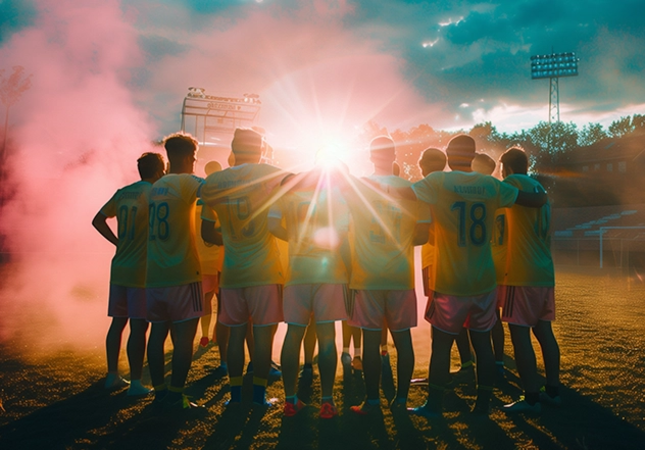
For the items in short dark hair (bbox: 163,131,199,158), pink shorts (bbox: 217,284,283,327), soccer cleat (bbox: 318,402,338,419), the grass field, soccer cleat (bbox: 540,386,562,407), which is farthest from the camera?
short dark hair (bbox: 163,131,199,158)

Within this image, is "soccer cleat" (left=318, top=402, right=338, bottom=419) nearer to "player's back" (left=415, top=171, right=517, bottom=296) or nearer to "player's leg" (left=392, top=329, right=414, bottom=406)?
"player's leg" (left=392, top=329, right=414, bottom=406)

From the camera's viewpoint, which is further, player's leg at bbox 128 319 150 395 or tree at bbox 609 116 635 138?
tree at bbox 609 116 635 138

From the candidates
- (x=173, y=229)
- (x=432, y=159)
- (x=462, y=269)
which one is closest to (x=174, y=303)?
(x=173, y=229)

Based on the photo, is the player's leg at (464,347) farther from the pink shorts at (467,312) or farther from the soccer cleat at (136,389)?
the soccer cleat at (136,389)

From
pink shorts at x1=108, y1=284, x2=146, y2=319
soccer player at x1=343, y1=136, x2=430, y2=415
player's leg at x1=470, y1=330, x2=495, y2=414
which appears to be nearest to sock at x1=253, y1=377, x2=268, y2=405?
soccer player at x1=343, y1=136, x2=430, y2=415

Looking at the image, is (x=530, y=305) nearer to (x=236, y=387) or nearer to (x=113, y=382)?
(x=236, y=387)

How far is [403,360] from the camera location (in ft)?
12.3

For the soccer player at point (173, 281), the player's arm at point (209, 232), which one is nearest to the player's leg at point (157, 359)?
the soccer player at point (173, 281)

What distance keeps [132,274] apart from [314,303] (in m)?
2.07

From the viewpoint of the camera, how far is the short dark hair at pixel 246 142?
3.98 m

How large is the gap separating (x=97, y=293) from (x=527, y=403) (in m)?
11.4

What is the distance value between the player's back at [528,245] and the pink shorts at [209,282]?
3524 millimetres

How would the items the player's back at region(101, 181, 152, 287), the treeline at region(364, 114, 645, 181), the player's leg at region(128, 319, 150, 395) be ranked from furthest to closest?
1. the treeline at region(364, 114, 645, 181)
2. the player's back at region(101, 181, 152, 287)
3. the player's leg at region(128, 319, 150, 395)

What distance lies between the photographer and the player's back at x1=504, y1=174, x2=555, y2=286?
13.2 feet
